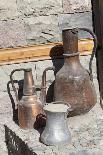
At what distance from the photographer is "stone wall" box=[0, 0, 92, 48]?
275cm

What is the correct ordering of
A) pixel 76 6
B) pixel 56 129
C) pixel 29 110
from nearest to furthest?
pixel 56 129 < pixel 29 110 < pixel 76 6

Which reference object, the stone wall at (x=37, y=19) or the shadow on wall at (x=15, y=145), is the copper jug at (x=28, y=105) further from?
the stone wall at (x=37, y=19)

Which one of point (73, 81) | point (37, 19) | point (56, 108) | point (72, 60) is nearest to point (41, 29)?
point (37, 19)

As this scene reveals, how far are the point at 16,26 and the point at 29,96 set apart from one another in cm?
52

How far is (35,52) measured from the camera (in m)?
2.77

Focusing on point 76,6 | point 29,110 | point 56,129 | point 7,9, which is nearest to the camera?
point 56,129

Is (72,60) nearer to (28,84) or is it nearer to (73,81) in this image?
(73,81)

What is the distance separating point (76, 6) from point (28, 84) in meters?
0.68

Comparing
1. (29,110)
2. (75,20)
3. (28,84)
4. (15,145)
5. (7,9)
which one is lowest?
(15,145)

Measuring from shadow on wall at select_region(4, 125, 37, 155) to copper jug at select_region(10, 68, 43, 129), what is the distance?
0.10m

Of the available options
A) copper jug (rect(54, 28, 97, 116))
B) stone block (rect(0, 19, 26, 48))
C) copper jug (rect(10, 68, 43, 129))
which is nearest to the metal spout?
copper jug (rect(10, 68, 43, 129))

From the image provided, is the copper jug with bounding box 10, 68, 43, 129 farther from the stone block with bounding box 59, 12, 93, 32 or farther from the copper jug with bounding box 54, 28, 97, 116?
the stone block with bounding box 59, 12, 93, 32

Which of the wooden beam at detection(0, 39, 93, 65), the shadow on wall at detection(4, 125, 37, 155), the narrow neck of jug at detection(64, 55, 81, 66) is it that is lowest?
the shadow on wall at detection(4, 125, 37, 155)

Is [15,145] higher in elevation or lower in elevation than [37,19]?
lower
